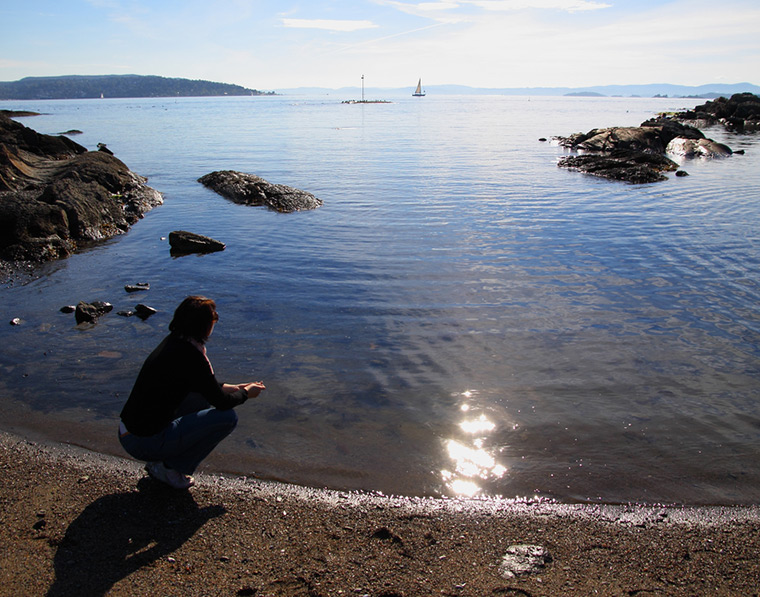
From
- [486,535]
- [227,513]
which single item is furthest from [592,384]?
[227,513]

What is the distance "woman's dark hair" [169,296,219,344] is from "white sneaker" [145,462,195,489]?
1.37 meters

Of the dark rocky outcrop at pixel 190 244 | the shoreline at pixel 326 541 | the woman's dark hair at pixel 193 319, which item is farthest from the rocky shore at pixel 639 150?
the woman's dark hair at pixel 193 319

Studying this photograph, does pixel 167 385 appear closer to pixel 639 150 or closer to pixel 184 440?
pixel 184 440

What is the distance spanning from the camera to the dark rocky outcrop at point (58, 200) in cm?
1404

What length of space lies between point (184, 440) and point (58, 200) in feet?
48.6

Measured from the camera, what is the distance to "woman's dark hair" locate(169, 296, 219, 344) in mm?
4569

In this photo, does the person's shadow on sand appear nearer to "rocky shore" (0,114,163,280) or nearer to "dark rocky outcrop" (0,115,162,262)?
"rocky shore" (0,114,163,280)

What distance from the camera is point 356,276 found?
40.4ft

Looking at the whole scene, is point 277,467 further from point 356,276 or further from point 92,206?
point 92,206

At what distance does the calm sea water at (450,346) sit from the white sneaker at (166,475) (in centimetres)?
69

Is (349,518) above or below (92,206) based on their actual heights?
below

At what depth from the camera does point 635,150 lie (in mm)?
35062

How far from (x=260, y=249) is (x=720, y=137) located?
56.2 metres

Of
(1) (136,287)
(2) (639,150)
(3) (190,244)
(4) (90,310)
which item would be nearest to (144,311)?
(4) (90,310)
